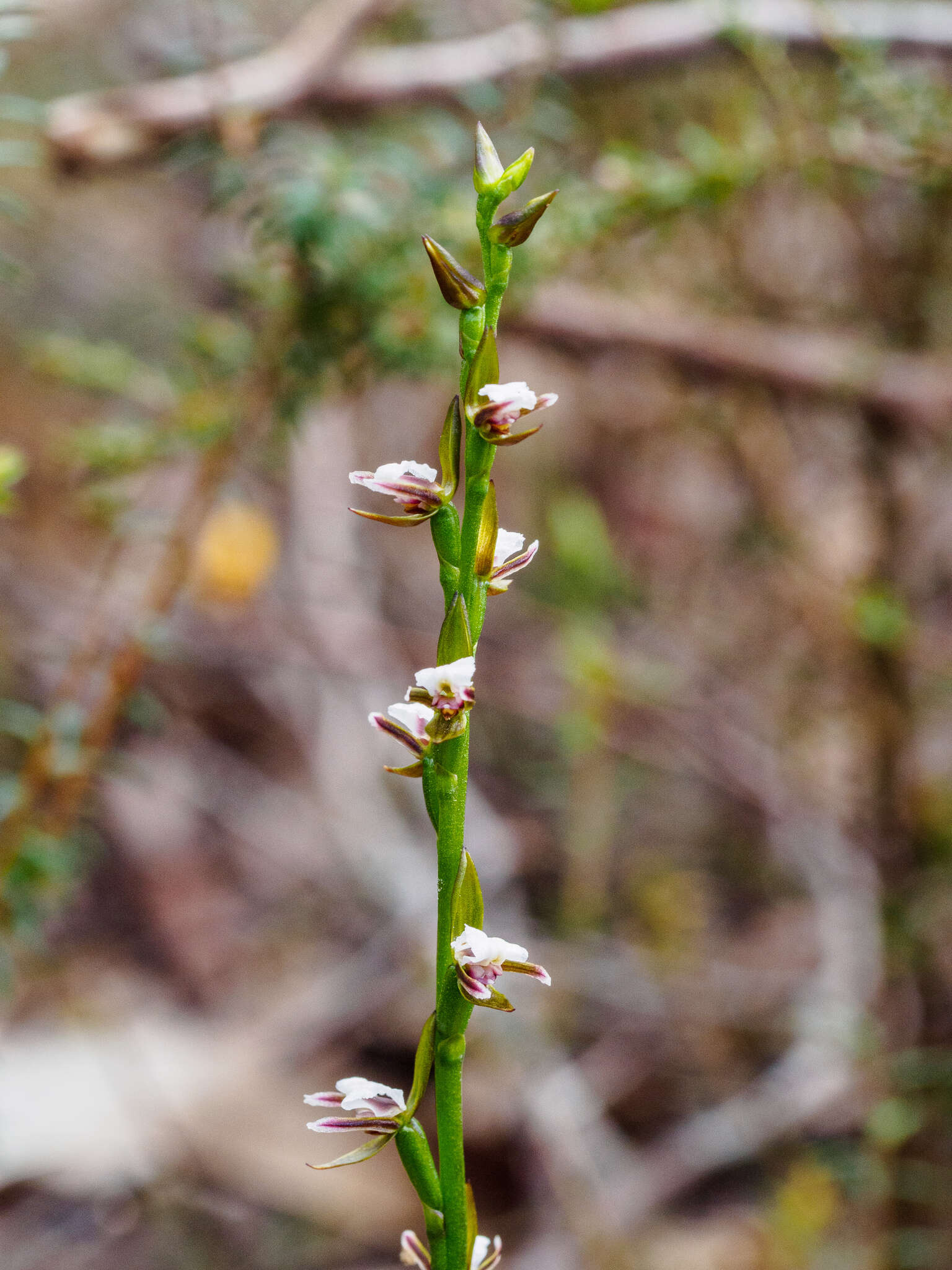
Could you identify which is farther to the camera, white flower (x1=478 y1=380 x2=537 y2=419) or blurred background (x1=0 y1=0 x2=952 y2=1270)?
blurred background (x1=0 y1=0 x2=952 y2=1270)

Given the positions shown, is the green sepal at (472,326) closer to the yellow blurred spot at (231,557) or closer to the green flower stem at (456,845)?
the green flower stem at (456,845)

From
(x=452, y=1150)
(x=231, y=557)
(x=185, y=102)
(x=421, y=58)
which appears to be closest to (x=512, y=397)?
(x=452, y=1150)

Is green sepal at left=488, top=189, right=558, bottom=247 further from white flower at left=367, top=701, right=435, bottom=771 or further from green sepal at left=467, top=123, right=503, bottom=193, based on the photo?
white flower at left=367, top=701, right=435, bottom=771

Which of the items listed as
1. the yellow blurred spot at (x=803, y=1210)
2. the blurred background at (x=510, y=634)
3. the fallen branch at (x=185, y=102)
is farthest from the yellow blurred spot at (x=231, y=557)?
the yellow blurred spot at (x=803, y=1210)

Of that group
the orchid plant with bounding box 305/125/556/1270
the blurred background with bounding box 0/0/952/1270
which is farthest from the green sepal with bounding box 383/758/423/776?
the blurred background with bounding box 0/0/952/1270

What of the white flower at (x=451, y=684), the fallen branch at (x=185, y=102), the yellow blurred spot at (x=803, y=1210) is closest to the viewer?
the white flower at (x=451, y=684)

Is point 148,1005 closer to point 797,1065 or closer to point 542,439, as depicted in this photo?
point 797,1065
